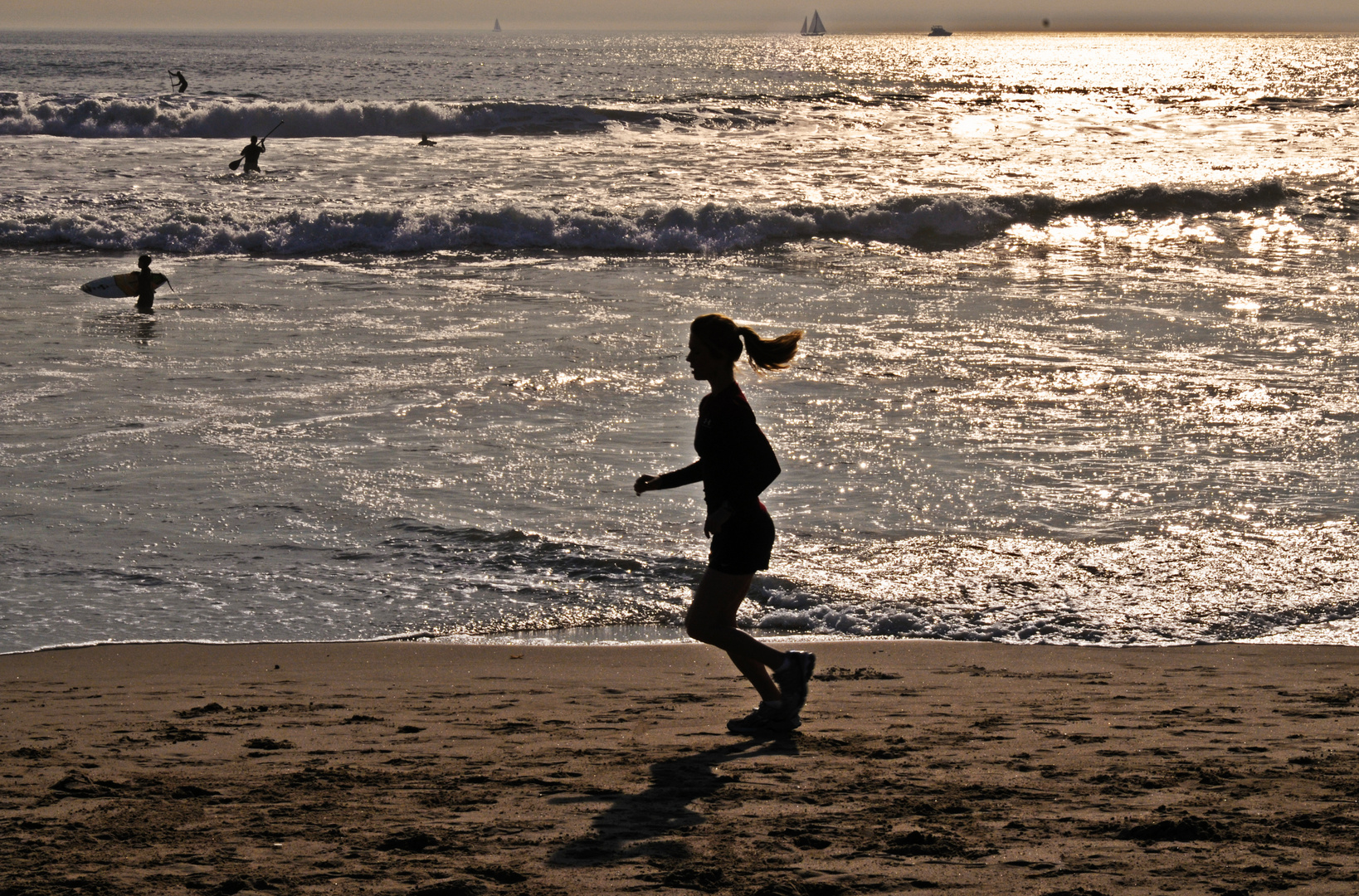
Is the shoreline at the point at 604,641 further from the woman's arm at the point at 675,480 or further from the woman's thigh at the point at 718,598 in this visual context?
the woman's arm at the point at 675,480

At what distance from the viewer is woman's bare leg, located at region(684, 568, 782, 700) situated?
4.44 metres

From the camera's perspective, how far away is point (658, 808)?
12.1 feet

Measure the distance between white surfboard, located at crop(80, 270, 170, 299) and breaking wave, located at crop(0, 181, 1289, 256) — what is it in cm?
519

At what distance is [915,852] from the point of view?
328 cm

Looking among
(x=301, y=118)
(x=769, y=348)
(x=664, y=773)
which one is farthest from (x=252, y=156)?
(x=664, y=773)

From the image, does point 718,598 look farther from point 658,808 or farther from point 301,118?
point 301,118

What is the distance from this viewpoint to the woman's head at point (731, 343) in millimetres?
4285

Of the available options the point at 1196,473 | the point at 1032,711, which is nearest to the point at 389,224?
the point at 1196,473

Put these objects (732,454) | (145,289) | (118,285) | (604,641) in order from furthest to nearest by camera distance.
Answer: (118,285)
(145,289)
(604,641)
(732,454)

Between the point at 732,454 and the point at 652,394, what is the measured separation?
6953 millimetres

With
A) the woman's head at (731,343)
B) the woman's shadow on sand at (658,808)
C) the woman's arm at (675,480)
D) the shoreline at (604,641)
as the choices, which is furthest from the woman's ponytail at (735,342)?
the shoreline at (604,641)

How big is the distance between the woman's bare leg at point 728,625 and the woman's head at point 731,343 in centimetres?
81

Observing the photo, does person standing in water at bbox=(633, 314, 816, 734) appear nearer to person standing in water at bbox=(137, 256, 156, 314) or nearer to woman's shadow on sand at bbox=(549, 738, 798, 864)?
woman's shadow on sand at bbox=(549, 738, 798, 864)

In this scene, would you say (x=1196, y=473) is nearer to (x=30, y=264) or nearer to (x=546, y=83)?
(x=30, y=264)
